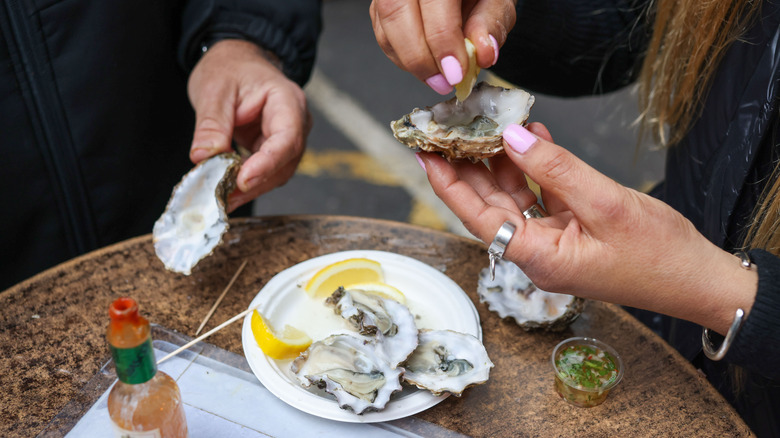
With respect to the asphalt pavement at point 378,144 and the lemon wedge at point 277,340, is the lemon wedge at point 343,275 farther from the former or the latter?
the asphalt pavement at point 378,144

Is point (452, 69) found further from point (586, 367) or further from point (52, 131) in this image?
point (52, 131)

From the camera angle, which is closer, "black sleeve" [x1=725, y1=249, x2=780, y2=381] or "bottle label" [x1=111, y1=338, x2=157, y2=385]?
"bottle label" [x1=111, y1=338, x2=157, y2=385]

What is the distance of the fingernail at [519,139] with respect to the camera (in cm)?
84

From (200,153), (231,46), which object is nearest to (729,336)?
(200,153)

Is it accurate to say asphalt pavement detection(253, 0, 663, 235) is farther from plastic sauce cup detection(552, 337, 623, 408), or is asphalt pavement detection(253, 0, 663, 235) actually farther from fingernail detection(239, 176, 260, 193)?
plastic sauce cup detection(552, 337, 623, 408)

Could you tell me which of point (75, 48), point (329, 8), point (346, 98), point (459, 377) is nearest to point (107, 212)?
point (75, 48)

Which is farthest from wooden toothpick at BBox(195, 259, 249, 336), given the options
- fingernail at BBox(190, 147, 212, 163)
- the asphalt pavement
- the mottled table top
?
the asphalt pavement

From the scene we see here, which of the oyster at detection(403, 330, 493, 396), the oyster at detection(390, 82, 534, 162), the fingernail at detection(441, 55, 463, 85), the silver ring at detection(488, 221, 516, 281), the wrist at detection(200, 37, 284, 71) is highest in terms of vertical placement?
the fingernail at detection(441, 55, 463, 85)

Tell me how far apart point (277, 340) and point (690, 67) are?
877 mm

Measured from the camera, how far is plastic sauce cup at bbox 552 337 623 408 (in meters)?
0.92

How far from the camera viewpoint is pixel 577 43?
136 centimetres

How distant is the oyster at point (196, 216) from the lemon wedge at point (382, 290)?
28cm

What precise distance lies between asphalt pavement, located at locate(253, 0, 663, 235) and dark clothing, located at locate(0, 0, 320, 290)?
1.18 meters

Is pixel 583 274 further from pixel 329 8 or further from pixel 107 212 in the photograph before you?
pixel 329 8
